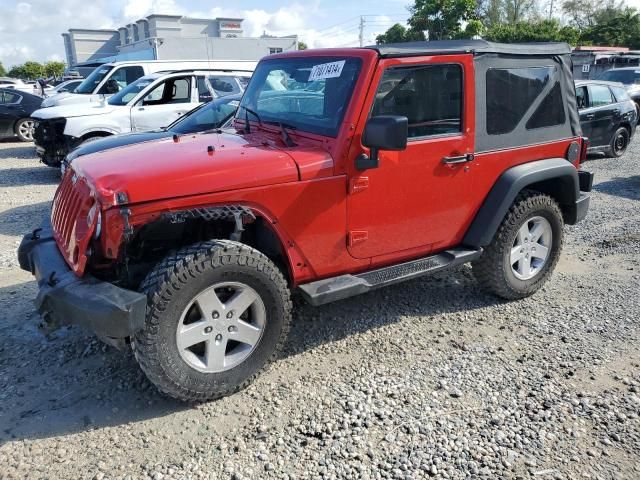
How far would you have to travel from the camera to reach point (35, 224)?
6805 mm

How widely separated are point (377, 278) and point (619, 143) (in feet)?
33.2

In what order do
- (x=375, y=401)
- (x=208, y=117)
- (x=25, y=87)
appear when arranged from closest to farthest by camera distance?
(x=375, y=401)
(x=208, y=117)
(x=25, y=87)

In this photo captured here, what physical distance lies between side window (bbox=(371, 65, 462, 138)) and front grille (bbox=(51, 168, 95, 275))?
1835 mm

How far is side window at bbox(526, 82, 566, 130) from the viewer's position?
171 inches

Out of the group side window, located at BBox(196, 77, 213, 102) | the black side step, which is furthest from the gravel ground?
side window, located at BBox(196, 77, 213, 102)

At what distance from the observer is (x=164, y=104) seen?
9883 millimetres

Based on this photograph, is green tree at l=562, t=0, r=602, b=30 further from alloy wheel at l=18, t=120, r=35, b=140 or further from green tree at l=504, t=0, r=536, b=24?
alloy wheel at l=18, t=120, r=35, b=140

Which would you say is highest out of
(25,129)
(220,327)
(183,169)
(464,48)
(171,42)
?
(171,42)

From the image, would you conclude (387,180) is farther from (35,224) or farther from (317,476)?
(35,224)

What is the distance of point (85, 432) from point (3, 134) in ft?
45.8

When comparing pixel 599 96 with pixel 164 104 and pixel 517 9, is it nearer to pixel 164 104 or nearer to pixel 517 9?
pixel 164 104

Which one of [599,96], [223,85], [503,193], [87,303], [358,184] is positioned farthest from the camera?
[599,96]

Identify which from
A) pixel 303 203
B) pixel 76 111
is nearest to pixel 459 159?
pixel 303 203

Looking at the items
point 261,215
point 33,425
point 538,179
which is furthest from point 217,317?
point 538,179
